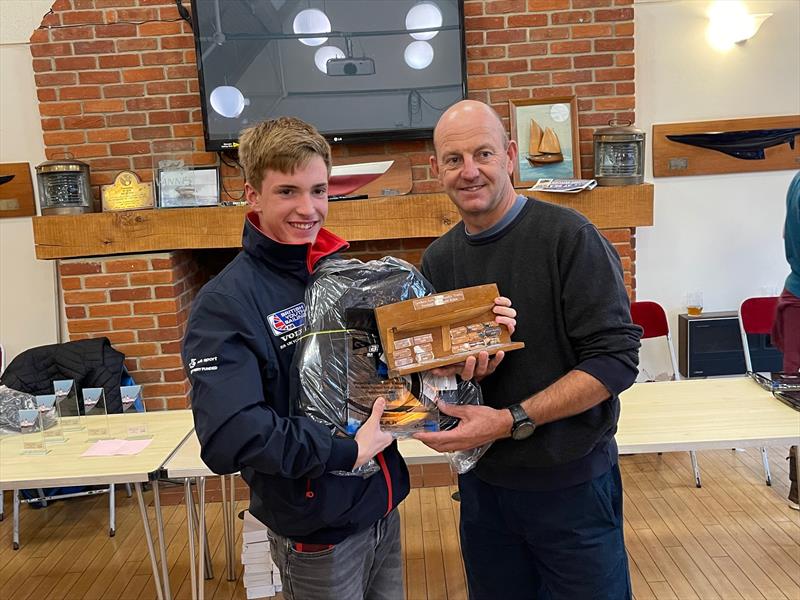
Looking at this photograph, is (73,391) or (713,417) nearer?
(713,417)

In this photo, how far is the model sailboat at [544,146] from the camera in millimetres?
3449

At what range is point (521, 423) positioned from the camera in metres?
1.41

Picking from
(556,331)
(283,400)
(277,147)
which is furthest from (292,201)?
(556,331)

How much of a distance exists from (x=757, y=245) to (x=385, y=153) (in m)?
2.20

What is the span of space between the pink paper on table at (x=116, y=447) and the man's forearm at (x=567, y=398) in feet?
4.95

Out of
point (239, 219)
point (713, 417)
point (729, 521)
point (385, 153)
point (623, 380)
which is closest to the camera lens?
point (623, 380)

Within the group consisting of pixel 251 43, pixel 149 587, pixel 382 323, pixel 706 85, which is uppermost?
pixel 251 43

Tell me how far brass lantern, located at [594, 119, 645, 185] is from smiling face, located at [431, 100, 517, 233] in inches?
80.2

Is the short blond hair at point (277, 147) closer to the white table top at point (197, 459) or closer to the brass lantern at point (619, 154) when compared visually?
the white table top at point (197, 459)

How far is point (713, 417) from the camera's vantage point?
229 centimetres

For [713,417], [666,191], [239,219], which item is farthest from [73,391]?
[666,191]

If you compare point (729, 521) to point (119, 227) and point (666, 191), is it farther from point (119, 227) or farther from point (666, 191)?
point (119, 227)

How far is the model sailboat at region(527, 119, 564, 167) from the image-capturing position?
136 inches

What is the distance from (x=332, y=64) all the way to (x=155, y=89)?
91 cm
